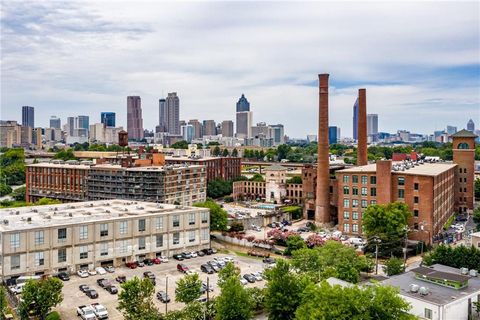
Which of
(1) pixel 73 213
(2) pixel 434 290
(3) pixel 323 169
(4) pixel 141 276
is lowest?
(4) pixel 141 276

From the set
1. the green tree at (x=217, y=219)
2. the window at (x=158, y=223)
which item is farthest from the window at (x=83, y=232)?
the green tree at (x=217, y=219)

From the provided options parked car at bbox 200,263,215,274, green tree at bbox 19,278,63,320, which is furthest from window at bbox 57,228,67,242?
parked car at bbox 200,263,215,274

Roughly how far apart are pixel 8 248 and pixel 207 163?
60.6 metres

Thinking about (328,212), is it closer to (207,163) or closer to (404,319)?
(207,163)

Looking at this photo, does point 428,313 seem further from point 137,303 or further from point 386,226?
point 386,226

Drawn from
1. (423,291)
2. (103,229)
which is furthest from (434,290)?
(103,229)

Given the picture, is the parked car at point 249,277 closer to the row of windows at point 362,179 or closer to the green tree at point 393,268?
the green tree at point 393,268

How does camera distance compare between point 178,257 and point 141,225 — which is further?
point 178,257

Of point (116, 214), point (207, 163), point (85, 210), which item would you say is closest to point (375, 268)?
point (116, 214)

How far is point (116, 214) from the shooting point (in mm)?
51031

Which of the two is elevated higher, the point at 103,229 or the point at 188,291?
the point at 103,229

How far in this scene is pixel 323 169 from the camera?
69062mm

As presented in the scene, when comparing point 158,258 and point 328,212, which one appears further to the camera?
point 328,212

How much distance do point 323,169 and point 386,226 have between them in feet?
57.0
